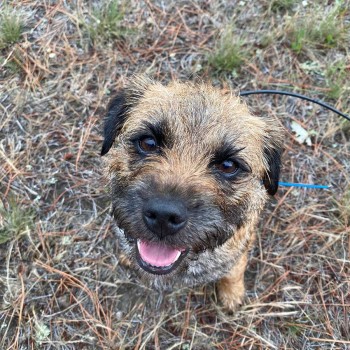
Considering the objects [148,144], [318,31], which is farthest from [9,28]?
[318,31]

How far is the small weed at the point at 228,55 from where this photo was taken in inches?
159

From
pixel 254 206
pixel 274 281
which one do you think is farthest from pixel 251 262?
pixel 254 206

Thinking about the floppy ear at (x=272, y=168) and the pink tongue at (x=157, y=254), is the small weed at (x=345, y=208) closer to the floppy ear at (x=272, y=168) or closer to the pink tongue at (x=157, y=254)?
the floppy ear at (x=272, y=168)

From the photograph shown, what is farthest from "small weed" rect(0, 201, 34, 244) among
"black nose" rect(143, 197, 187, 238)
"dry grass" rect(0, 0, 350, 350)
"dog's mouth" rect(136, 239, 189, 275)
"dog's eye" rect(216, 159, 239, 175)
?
"dog's eye" rect(216, 159, 239, 175)

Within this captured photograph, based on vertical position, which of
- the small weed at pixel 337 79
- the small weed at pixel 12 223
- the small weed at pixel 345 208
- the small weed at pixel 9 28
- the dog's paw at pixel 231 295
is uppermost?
the small weed at pixel 9 28

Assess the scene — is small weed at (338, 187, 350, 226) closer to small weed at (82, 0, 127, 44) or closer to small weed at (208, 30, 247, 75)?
small weed at (208, 30, 247, 75)

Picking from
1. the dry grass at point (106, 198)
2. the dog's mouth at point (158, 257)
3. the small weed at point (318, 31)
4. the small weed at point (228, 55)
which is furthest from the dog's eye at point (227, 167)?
the small weed at point (318, 31)

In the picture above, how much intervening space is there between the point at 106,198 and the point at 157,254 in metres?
1.41

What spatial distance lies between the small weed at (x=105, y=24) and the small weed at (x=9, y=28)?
652mm

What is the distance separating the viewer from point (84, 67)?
4.16 meters

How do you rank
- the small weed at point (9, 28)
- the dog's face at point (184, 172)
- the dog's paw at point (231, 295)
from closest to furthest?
the dog's face at point (184, 172) < the dog's paw at point (231, 295) < the small weed at point (9, 28)

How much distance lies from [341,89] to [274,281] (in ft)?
6.58

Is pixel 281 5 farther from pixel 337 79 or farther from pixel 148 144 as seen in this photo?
pixel 148 144

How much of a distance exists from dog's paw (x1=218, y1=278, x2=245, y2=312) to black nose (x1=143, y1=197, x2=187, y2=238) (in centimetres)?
141
